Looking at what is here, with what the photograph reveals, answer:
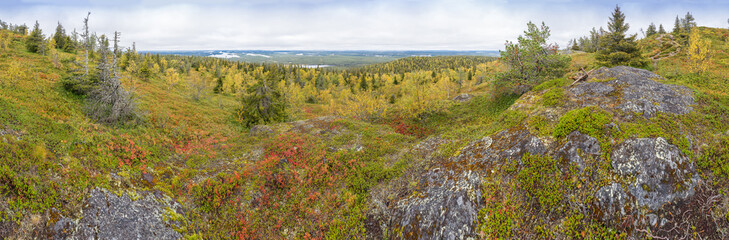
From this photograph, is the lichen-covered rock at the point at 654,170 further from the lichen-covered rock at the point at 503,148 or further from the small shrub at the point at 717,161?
Result: the lichen-covered rock at the point at 503,148

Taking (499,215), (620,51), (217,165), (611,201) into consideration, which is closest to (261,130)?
(217,165)

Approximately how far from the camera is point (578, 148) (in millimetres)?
8930

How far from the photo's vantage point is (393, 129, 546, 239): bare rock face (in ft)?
28.3

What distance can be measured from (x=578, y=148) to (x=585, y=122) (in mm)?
1461

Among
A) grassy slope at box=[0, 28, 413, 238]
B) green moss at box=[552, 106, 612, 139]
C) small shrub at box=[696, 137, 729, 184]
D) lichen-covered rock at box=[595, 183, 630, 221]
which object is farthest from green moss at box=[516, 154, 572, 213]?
grassy slope at box=[0, 28, 413, 238]

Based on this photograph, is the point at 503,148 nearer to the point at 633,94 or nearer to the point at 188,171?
the point at 633,94

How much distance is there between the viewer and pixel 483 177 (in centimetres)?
961

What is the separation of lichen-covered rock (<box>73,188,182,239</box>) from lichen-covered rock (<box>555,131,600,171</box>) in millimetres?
14422

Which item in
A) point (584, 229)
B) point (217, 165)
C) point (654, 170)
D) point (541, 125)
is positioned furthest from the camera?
point (217, 165)

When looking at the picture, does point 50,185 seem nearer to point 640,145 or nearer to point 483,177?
point 483,177

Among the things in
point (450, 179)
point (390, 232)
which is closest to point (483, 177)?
→ point (450, 179)

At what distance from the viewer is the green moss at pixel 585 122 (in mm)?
9289

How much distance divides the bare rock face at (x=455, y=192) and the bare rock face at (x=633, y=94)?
14.1 ft

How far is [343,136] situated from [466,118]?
384 inches
